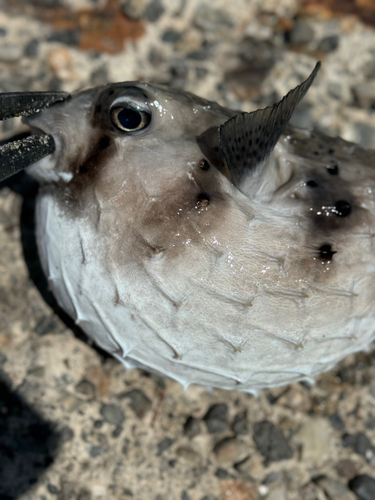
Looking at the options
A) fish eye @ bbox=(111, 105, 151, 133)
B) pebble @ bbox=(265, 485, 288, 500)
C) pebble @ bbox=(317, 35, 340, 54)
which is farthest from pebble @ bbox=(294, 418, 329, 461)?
pebble @ bbox=(317, 35, 340, 54)

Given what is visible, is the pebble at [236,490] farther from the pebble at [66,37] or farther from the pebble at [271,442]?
the pebble at [66,37]

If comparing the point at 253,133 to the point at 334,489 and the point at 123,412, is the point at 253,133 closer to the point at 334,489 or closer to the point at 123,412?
the point at 123,412

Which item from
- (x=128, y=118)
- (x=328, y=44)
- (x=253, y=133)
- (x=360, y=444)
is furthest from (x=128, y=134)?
(x=328, y=44)

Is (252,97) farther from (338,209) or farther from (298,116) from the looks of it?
(338,209)

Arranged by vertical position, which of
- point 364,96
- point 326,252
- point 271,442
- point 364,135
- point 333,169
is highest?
point 333,169

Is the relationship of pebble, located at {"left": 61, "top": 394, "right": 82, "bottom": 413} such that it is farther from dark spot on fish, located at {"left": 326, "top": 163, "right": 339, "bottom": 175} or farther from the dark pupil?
dark spot on fish, located at {"left": 326, "top": 163, "right": 339, "bottom": 175}

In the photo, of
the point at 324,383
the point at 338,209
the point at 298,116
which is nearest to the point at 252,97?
the point at 298,116

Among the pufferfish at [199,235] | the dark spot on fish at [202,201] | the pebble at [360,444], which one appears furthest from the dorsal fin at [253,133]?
the pebble at [360,444]
